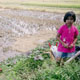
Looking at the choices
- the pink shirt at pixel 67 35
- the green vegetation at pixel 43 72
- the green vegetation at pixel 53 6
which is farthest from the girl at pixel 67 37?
the green vegetation at pixel 53 6

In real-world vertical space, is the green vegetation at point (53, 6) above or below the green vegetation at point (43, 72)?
above

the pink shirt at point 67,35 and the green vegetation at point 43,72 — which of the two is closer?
the green vegetation at point 43,72

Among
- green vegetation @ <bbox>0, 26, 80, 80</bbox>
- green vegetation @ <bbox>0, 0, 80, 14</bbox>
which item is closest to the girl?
green vegetation @ <bbox>0, 26, 80, 80</bbox>

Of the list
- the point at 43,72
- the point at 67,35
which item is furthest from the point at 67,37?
the point at 43,72

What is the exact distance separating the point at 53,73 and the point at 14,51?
302 centimetres

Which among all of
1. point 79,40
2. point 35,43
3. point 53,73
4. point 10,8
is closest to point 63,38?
point 53,73

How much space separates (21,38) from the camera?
7469 mm

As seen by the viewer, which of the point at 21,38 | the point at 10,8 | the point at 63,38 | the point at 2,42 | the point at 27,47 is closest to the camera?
the point at 63,38

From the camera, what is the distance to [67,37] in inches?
141

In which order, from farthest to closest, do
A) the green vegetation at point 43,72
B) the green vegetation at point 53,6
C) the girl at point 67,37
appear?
the green vegetation at point 53,6 < the girl at point 67,37 < the green vegetation at point 43,72

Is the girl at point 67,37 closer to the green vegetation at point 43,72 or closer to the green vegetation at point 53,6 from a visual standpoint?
the green vegetation at point 43,72

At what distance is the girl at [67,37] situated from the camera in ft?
11.4

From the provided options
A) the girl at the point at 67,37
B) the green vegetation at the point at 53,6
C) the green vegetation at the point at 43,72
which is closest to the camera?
the green vegetation at the point at 43,72

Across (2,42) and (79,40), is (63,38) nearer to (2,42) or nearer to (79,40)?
(79,40)
